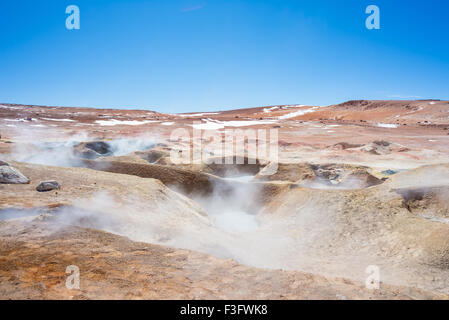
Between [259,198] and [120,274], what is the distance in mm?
8152

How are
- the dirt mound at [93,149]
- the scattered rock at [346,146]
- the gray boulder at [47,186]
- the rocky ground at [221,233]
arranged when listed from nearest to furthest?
1. the rocky ground at [221,233]
2. the gray boulder at [47,186]
3. the dirt mound at [93,149]
4. the scattered rock at [346,146]

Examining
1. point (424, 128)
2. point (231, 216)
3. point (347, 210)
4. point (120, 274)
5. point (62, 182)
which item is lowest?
point (231, 216)

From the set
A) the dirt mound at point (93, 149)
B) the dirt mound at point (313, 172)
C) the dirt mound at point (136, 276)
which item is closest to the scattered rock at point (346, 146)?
the dirt mound at point (313, 172)

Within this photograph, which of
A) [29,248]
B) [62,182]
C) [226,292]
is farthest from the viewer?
[62,182]

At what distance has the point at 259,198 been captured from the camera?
1093cm

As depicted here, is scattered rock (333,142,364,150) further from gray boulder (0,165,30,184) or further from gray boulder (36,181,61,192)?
gray boulder (0,165,30,184)

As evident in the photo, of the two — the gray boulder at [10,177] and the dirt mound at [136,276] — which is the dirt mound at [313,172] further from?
the gray boulder at [10,177]

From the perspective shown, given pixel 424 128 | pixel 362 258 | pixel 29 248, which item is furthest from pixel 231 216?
pixel 424 128

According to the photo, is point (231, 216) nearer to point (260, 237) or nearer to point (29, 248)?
point (260, 237)

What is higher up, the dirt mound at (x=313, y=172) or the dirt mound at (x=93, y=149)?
the dirt mound at (x=93, y=149)

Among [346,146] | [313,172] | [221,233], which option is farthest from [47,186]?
[346,146]

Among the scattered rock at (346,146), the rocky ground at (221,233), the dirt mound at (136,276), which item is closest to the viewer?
the dirt mound at (136,276)

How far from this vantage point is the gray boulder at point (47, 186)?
6166 millimetres

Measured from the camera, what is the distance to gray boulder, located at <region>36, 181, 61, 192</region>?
617 centimetres
